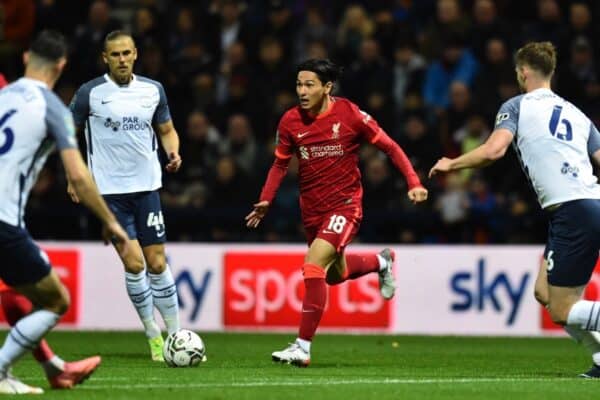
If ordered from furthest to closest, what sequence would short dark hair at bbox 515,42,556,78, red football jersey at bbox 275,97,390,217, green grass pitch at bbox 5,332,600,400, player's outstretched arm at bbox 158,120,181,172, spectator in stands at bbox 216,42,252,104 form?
spectator in stands at bbox 216,42,252,104 → player's outstretched arm at bbox 158,120,181,172 → red football jersey at bbox 275,97,390,217 → short dark hair at bbox 515,42,556,78 → green grass pitch at bbox 5,332,600,400

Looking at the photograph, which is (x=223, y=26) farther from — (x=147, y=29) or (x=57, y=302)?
(x=57, y=302)

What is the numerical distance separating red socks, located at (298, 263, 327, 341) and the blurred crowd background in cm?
606

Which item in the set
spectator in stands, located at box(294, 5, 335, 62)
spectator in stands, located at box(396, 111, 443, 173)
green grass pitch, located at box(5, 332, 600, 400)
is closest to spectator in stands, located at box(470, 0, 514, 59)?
spectator in stands, located at box(396, 111, 443, 173)

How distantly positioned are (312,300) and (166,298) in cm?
130

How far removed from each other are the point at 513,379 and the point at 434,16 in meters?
9.85

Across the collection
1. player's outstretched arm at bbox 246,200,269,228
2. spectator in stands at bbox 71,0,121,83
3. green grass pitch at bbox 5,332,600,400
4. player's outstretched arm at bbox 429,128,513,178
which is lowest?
green grass pitch at bbox 5,332,600,400

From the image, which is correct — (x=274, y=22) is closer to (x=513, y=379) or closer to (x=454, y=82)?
(x=454, y=82)

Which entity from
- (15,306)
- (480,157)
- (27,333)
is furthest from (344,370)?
(27,333)

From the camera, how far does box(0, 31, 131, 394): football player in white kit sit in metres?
8.13

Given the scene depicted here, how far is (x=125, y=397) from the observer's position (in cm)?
841

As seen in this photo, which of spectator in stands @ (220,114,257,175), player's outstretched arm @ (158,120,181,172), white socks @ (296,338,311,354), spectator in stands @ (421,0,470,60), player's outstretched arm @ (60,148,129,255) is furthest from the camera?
spectator in stands @ (421,0,470,60)

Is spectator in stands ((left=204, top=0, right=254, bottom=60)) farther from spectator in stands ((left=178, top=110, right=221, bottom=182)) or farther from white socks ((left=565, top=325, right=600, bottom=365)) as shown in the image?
white socks ((left=565, top=325, right=600, bottom=365))

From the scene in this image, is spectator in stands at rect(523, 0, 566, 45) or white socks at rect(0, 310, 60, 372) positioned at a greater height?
spectator in stands at rect(523, 0, 566, 45)

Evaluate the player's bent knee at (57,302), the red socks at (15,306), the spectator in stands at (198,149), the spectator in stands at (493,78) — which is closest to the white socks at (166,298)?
the red socks at (15,306)
